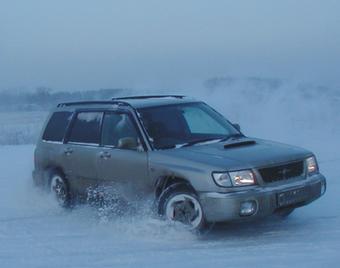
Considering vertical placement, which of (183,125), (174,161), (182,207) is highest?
(183,125)

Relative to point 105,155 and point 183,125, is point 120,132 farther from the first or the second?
point 183,125

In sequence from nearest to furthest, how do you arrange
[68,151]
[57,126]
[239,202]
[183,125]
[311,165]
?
1. [239,202]
2. [311,165]
3. [183,125]
4. [68,151]
5. [57,126]

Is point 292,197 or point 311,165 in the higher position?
point 311,165

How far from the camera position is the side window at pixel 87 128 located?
26.9ft

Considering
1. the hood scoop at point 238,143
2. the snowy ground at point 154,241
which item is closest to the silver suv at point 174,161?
the hood scoop at point 238,143

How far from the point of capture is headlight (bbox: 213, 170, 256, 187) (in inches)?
257

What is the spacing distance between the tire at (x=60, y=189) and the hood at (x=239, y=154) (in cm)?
204

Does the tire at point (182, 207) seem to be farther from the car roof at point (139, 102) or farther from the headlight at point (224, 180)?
the car roof at point (139, 102)

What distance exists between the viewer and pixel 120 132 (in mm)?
7883

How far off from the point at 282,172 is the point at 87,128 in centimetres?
277

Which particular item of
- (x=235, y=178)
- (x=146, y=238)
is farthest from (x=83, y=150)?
(x=235, y=178)

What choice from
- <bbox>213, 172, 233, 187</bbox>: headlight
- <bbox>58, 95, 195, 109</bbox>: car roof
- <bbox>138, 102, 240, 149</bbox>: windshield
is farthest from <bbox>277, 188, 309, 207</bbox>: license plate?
<bbox>58, 95, 195, 109</bbox>: car roof

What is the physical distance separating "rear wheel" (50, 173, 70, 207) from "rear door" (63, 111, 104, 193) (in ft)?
0.60

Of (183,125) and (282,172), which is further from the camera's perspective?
(183,125)
